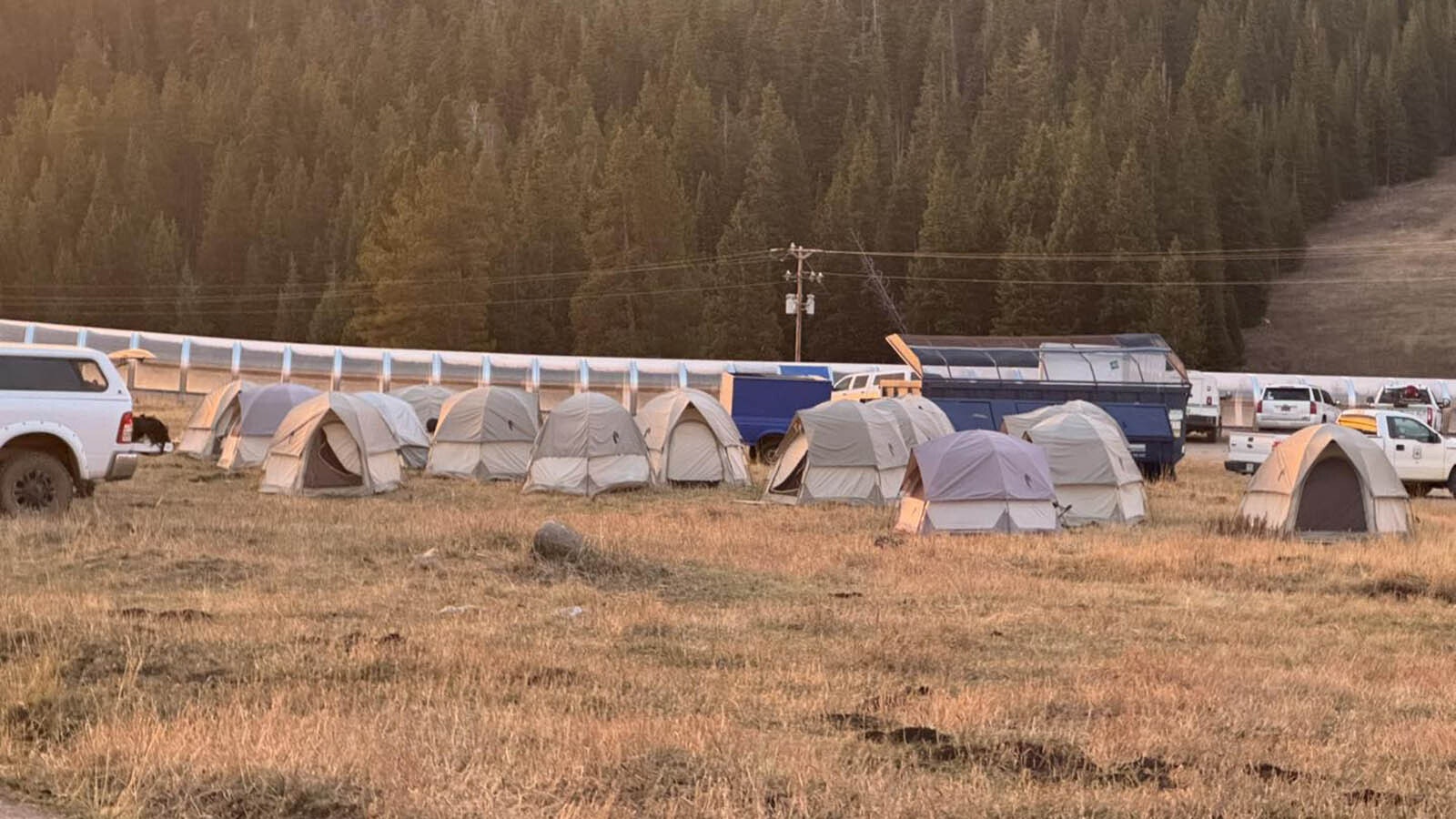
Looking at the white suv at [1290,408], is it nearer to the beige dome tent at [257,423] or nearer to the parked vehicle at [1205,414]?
the parked vehicle at [1205,414]

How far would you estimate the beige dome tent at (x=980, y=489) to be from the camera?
20.4 meters

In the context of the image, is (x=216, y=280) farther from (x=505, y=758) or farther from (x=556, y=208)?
(x=505, y=758)

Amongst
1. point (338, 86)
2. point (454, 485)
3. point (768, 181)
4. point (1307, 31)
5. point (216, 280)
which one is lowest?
point (454, 485)

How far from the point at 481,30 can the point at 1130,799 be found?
390 feet

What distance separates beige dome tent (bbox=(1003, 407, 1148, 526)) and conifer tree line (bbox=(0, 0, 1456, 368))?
148ft

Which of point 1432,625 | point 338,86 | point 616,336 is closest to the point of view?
point 1432,625

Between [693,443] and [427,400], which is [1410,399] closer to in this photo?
[693,443]

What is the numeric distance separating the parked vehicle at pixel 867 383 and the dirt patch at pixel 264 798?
26.1 meters

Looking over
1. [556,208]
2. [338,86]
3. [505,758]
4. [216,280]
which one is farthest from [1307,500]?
[338,86]

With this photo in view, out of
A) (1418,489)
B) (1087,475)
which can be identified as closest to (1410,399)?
(1418,489)

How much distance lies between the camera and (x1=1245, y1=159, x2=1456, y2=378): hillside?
7819 centimetres

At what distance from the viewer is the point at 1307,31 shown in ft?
441

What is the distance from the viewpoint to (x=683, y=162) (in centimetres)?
9100

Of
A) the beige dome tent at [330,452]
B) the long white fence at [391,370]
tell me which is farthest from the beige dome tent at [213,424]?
the long white fence at [391,370]
